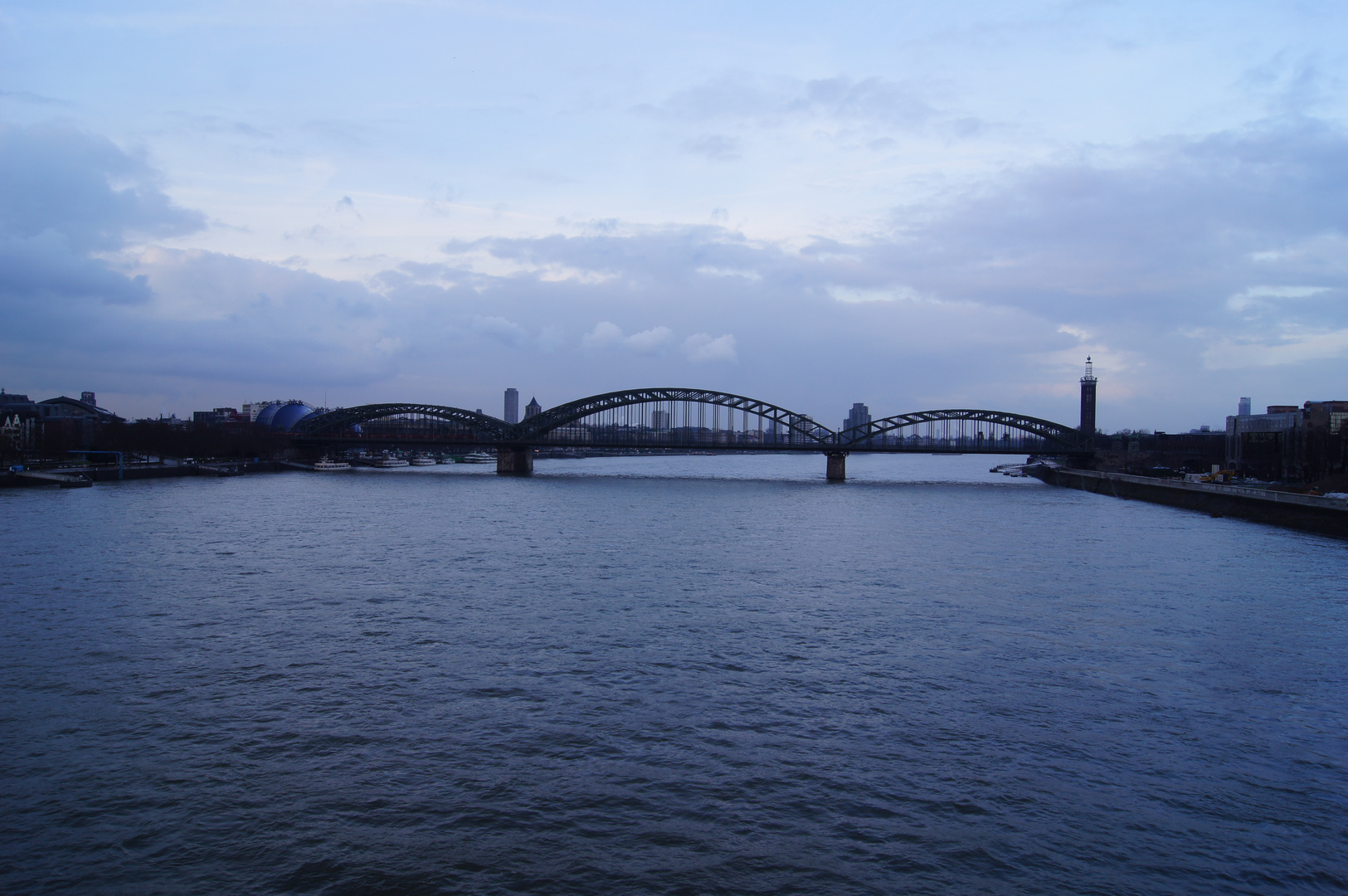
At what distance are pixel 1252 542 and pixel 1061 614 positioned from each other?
94.5ft

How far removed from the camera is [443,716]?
14.9 metres

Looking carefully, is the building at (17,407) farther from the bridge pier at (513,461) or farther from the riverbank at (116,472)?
the bridge pier at (513,461)

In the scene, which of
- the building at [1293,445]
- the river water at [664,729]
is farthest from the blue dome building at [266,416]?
the building at [1293,445]

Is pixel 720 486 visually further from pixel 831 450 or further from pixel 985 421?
pixel 985 421

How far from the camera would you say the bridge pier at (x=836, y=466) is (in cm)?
11400

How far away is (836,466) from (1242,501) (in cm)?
5729

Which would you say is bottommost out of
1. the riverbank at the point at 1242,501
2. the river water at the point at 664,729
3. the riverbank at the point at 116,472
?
the river water at the point at 664,729

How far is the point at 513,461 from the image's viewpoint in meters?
124

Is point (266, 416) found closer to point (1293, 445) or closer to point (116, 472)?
point (116, 472)

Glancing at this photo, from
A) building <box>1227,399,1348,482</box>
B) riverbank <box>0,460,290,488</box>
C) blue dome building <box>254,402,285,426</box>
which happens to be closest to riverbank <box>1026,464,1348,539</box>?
building <box>1227,399,1348,482</box>

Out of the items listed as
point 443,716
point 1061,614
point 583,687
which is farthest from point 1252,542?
point 443,716

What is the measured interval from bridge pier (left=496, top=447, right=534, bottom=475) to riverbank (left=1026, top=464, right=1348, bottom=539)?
77810 mm

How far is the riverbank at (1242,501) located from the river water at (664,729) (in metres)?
21.8

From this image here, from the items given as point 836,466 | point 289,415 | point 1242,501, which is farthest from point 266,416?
point 1242,501
